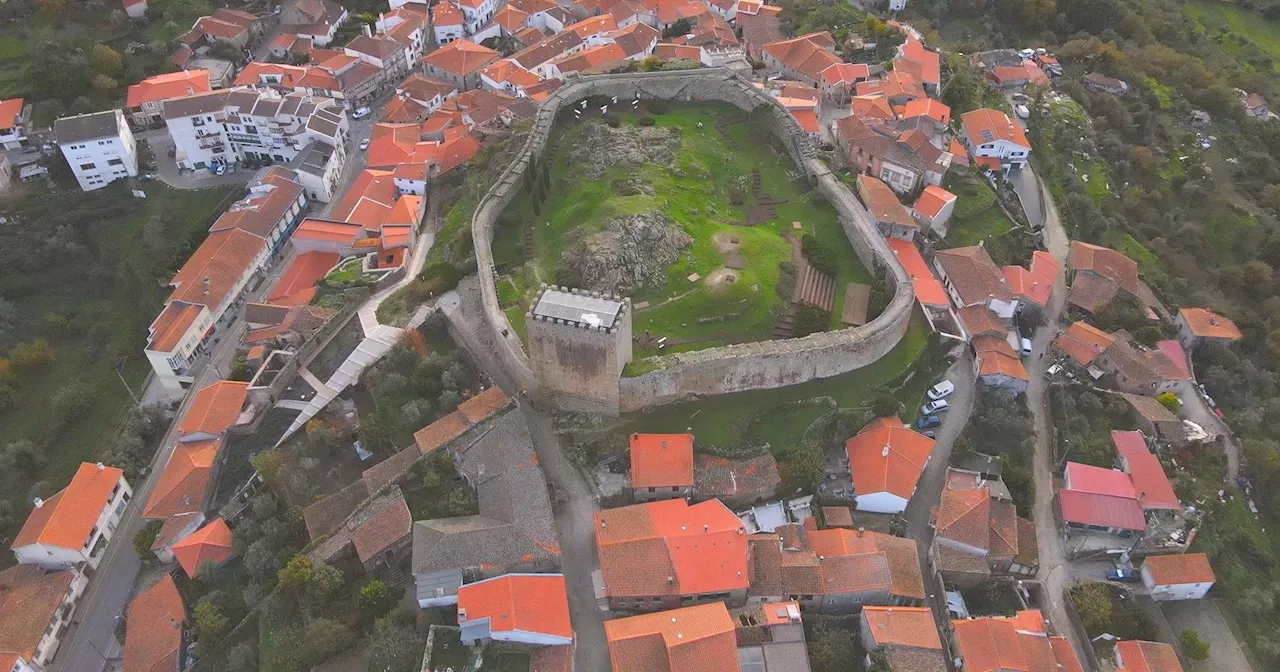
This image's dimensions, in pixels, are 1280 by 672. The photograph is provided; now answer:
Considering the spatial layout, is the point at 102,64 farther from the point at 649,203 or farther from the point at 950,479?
the point at 950,479

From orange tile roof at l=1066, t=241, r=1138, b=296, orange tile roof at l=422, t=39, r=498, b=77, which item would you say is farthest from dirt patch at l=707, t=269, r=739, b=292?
orange tile roof at l=422, t=39, r=498, b=77

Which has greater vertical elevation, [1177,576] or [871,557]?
[871,557]

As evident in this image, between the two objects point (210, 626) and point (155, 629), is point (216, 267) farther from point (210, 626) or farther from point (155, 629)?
point (210, 626)

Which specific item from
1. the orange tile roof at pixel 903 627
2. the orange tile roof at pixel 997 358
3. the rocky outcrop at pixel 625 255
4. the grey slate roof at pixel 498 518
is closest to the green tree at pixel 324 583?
the grey slate roof at pixel 498 518

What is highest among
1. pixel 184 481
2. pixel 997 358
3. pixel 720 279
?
pixel 720 279

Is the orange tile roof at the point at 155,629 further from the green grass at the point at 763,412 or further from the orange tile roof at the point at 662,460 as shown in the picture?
the green grass at the point at 763,412

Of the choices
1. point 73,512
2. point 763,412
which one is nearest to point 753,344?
point 763,412

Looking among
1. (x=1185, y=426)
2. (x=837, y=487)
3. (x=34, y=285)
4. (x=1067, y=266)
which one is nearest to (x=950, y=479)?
(x=837, y=487)
